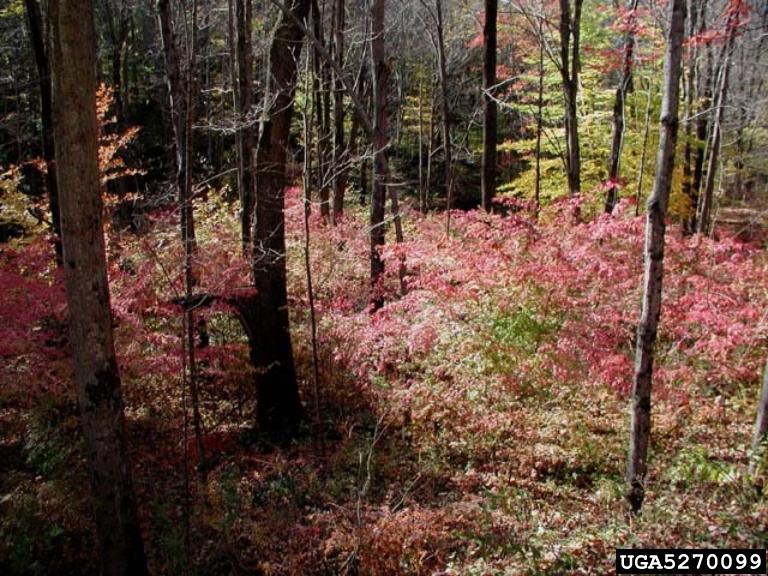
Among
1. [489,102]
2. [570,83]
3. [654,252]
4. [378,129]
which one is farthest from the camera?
[489,102]

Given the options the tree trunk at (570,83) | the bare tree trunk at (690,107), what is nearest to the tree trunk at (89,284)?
the tree trunk at (570,83)

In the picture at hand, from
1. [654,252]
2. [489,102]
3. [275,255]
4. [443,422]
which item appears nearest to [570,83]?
[489,102]

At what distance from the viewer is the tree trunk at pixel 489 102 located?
472 inches

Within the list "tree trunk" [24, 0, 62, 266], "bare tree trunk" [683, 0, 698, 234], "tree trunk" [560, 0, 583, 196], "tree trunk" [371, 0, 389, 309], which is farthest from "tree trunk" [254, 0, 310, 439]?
"bare tree trunk" [683, 0, 698, 234]

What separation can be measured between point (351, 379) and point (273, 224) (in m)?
3.21

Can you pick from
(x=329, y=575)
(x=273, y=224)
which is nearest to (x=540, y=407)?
(x=329, y=575)

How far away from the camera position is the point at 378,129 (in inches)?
392

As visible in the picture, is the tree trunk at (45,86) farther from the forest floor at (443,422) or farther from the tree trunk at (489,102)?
the tree trunk at (489,102)

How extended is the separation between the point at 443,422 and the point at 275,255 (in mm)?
3491

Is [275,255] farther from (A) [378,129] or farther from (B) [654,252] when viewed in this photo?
(B) [654,252]

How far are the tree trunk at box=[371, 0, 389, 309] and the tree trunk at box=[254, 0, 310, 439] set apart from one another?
196 centimetres

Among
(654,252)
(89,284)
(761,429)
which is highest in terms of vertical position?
(654,252)

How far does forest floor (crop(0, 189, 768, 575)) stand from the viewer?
531 cm

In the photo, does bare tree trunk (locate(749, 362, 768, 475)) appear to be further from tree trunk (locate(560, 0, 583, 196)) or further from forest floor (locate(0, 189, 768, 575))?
tree trunk (locate(560, 0, 583, 196))
